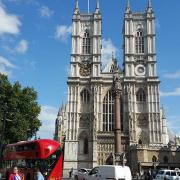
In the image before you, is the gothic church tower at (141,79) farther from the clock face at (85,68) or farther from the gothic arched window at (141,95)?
the clock face at (85,68)

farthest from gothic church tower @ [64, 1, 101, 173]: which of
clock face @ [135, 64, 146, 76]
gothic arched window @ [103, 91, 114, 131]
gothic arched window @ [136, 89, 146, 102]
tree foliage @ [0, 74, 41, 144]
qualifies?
tree foliage @ [0, 74, 41, 144]

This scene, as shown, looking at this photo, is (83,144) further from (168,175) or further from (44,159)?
(44,159)

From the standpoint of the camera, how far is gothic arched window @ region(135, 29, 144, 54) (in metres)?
60.1

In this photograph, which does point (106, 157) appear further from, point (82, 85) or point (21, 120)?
point (21, 120)

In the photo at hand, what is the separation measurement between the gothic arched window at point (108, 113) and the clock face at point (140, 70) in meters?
6.17

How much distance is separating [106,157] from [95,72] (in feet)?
48.4

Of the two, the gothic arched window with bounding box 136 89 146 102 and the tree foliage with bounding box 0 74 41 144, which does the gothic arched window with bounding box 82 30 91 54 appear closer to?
the gothic arched window with bounding box 136 89 146 102

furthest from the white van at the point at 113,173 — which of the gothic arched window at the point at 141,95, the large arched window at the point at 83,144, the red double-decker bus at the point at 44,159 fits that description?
the gothic arched window at the point at 141,95

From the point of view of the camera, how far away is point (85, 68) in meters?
59.5

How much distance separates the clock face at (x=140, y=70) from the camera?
58469 mm

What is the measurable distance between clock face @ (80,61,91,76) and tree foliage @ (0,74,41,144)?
71.3 feet

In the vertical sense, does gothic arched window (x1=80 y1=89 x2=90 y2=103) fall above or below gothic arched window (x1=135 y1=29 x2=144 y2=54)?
below

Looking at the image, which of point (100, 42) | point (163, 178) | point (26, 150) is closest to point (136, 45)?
point (100, 42)

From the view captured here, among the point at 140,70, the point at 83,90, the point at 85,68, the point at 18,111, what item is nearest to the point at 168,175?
the point at 18,111
